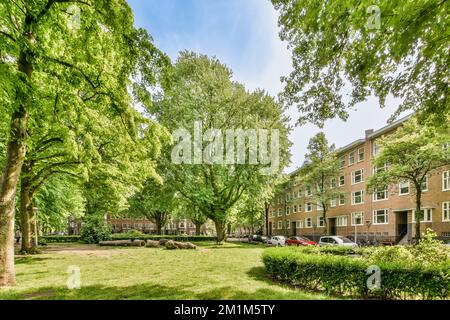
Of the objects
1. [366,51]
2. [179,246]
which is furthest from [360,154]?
[366,51]

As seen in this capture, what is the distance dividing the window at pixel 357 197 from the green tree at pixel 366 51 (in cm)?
3280

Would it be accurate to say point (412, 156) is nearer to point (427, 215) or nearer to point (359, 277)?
point (427, 215)

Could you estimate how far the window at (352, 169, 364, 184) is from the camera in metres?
40.9

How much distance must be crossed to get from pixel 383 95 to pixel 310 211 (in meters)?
47.6

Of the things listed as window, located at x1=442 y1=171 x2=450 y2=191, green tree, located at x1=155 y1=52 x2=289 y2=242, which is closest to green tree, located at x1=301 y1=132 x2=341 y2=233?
window, located at x1=442 y1=171 x2=450 y2=191

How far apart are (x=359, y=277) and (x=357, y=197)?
3689 cm

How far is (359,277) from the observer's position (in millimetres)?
8406

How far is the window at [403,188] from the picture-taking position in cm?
3284

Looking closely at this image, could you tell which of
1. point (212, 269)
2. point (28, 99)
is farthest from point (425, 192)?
point (28, 99)

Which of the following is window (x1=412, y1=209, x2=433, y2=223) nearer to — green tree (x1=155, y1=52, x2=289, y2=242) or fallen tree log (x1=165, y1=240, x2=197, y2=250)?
green tree (x1=155, y1=52, x2=289, y2=242)

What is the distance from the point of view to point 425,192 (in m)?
31.1

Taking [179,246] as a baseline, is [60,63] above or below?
above
